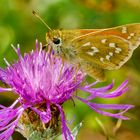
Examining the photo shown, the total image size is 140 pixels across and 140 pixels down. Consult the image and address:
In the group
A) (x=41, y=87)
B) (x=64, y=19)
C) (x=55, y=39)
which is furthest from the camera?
(x=64, y=19)

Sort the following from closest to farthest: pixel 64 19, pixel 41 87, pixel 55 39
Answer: pixel 41 87 < pixel 55 39 < pixel 64 19

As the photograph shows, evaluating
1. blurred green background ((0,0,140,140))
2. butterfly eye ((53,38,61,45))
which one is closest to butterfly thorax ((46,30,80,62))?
butterfly eye ((53,38,61,45))

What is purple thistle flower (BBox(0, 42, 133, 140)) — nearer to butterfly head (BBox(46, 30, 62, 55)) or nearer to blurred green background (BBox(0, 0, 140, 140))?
butterfly head (BBox(46, 30, 62, 55))

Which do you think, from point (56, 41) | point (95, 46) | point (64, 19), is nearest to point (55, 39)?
point (56, 41)

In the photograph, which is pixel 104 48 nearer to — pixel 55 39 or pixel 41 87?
pixel 55 39

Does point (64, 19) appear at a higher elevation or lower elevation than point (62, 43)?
higher

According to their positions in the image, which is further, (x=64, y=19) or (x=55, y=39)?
(x=64, y=19)

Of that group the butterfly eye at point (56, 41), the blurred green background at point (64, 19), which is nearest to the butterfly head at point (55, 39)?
the butterfly eye at point (56, 41)

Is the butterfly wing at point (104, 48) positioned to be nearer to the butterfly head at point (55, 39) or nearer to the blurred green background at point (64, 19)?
the butterfly head at point (55, 39)

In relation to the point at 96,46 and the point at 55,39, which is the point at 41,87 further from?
the point at 96,46

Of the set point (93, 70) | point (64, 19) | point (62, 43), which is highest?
point (64, 19)
